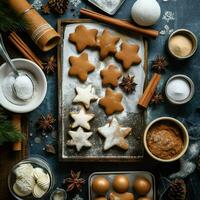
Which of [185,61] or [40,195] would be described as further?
[185,61]

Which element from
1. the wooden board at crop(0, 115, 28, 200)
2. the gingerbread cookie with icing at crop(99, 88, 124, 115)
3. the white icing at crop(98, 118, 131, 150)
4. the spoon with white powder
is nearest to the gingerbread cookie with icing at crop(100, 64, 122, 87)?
the gingerbread cookie with icing at crop(99, 88, 124, 115)

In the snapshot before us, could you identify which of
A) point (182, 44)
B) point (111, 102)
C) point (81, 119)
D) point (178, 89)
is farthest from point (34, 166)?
point (182, 44)

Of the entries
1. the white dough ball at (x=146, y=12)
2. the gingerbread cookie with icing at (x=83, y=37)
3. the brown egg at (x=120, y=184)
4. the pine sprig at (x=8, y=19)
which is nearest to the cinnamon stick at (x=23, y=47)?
the pine sprig at (x=8, y=19)

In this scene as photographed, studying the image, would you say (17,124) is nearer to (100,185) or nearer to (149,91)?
(100,185)

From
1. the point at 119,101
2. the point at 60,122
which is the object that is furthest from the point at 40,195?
the point at 119,101

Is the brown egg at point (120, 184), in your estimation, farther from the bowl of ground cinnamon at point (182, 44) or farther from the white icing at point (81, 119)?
the bowl of ground cinnamon at point (182, 44)

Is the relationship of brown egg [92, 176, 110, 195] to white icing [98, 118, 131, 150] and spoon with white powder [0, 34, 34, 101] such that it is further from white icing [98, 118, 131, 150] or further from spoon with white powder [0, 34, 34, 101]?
spoon with white powder [0, 34, 34, 101]

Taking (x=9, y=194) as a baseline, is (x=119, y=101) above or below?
above

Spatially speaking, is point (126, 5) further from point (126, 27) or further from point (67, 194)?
point (67, 194)
